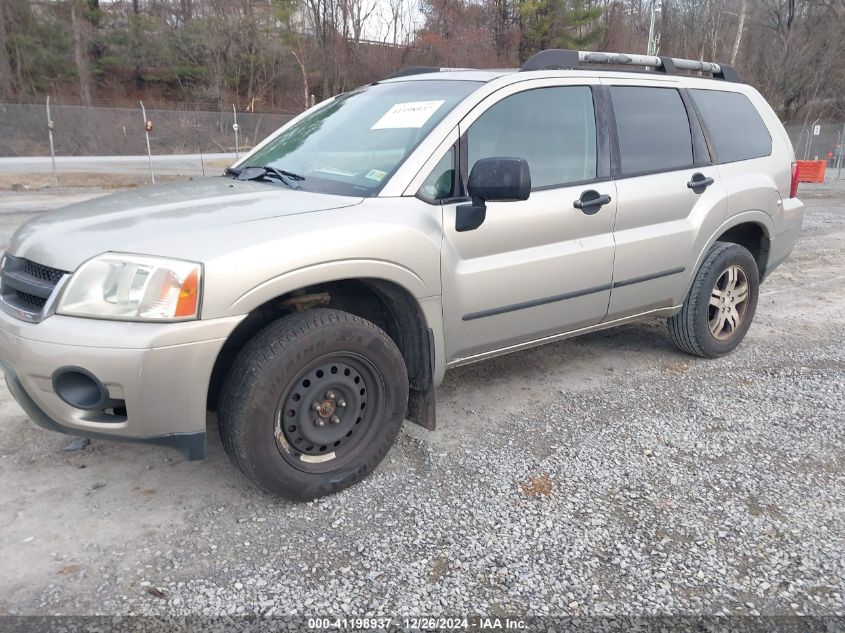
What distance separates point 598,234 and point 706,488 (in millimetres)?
1452

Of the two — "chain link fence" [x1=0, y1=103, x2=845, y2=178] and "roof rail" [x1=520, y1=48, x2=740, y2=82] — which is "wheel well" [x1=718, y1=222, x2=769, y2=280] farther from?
"chain link fence" [x1=0, y1=103, x2=845, y2=178]

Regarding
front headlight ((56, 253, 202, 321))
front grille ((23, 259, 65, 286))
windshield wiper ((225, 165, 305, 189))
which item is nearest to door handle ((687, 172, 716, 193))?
windshield wiper ((225, 165, 305, 189))

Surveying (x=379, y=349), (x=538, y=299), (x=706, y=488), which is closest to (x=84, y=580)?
(x=379, y=349)

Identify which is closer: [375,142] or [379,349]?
[379,349]

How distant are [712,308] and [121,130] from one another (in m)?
26.9

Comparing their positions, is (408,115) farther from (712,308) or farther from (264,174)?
(712,308)

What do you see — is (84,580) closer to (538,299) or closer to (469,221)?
(469,221)

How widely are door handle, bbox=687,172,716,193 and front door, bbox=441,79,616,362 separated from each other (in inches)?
29.1

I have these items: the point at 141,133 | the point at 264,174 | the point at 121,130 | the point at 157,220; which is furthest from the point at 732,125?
the point at 141,133

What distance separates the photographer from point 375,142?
3430 millimetres

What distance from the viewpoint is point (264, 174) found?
362 cm

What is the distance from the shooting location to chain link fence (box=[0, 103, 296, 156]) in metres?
24.4

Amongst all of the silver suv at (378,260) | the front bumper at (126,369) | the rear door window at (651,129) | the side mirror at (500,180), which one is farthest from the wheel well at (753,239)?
the front bumper at (126,369)

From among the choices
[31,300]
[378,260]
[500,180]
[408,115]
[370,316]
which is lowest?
[370,316]
